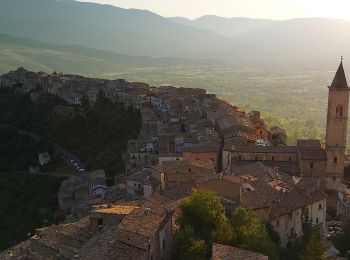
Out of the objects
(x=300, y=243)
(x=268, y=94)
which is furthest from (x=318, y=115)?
(x=300, y=243)

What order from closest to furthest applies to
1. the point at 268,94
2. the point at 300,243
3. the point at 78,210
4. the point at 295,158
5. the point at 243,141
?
the point at 300,243 < the point at 78,210 < the point at 295,158 < the point at 243,141 < the point at 268,94

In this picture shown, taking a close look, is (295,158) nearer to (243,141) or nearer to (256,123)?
(243,141)

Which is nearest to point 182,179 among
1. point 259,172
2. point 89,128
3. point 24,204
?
point 259,172

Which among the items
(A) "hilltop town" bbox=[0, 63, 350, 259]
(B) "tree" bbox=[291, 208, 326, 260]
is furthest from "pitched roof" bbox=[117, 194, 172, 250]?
(B) "tree" bbox=[291, 208, 326, 260]

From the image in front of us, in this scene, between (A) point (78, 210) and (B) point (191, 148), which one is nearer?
(A) point (78, 210)

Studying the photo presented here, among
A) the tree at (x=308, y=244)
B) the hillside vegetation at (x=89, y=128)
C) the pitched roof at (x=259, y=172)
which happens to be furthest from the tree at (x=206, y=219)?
the hillside vegetation at (x=89, y=128)

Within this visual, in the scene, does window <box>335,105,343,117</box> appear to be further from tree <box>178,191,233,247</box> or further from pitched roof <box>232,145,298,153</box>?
tree <box>178,191,233,247</box>

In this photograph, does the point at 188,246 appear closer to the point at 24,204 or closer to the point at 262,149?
the point at 262,149

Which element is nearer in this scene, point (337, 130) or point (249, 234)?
point (249, 234)
